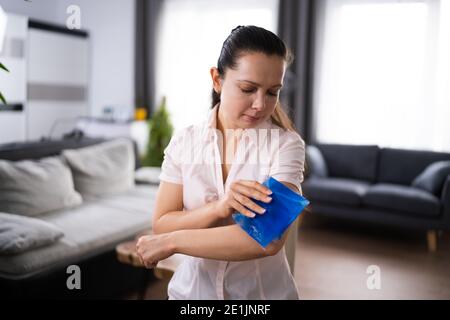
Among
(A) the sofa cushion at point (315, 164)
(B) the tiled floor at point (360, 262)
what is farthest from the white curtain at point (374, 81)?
(B) the tiled floor at point (360, 262)

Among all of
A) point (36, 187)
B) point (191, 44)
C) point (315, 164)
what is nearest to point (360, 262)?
point (315, 164)

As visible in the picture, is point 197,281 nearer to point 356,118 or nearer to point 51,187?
point 51,187

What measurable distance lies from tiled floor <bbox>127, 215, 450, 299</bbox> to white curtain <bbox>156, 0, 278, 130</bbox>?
1.52 m

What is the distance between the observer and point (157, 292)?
2.25 meters

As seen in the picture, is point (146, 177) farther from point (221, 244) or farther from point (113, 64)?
point (221, 244)

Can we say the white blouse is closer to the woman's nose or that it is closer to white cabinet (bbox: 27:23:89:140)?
the woman's nose

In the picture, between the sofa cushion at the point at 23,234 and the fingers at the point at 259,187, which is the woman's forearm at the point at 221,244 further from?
the sofa cushion at the point at 23,234

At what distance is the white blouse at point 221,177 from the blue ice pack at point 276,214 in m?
0.13

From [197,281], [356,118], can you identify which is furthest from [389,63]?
[197,281]

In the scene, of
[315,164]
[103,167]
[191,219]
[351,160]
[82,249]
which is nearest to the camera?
[191,219]

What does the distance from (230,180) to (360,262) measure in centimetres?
221

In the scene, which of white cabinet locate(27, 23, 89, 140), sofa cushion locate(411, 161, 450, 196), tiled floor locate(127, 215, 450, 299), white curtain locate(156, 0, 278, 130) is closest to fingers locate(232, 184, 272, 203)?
tiled floor locate(127, 215, 450, 299)

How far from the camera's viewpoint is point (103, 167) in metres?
2.76

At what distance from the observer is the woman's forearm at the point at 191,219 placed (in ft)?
2.39
